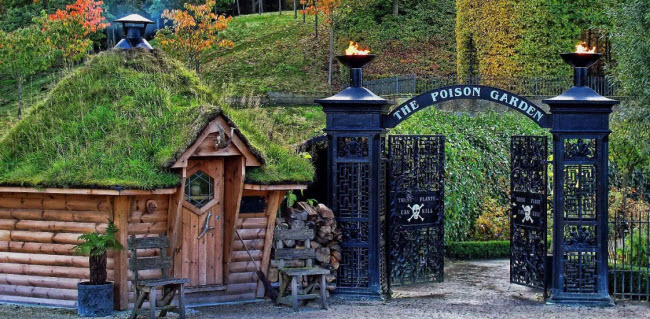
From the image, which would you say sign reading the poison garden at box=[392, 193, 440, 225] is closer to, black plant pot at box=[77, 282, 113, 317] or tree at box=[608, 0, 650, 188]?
black plant pot at box=[77, 282, 113, 317]

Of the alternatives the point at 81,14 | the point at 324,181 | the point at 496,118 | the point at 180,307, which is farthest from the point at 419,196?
the point at 81,14

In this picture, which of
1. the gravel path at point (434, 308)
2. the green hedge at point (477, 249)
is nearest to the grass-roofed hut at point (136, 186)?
the gravel path at point (434, 308)

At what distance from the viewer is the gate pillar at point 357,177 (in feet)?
51.2

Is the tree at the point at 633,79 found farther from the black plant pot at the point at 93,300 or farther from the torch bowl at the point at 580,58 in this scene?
the black plant pot at the point at 93,300

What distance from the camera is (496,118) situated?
26.8 metres

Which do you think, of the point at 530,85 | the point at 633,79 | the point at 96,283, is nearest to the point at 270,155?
the point at 96,283

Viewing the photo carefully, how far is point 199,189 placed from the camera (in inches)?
589

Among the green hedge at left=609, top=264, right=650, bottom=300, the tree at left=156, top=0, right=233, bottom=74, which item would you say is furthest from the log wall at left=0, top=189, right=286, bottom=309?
the tree at left=156, top=0, right=233, bottom=74

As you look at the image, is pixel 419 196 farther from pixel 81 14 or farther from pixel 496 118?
pixel 81 14

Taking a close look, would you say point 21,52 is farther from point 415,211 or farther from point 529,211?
point 529,211

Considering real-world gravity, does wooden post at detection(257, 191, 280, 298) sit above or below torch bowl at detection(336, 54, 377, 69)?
below

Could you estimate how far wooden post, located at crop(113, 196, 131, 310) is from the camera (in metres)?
14.1

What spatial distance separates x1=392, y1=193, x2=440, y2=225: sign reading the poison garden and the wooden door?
2.98 m

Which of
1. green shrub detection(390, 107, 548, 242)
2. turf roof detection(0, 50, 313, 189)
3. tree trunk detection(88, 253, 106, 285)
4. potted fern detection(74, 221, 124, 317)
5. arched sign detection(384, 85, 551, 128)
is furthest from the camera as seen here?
green shrub detection(390, 107, 548, 242)
